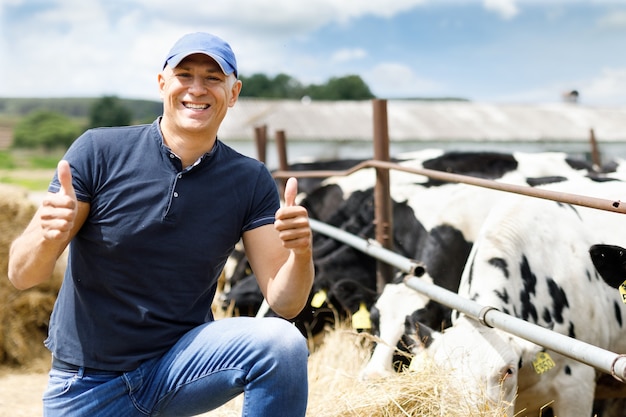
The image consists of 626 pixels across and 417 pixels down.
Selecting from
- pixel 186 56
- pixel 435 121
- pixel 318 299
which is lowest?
pixel 435 121

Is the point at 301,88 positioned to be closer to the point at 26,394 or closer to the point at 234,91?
the point at 26,394

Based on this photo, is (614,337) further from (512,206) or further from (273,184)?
(273,184)

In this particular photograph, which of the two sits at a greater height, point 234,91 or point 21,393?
point 234,91

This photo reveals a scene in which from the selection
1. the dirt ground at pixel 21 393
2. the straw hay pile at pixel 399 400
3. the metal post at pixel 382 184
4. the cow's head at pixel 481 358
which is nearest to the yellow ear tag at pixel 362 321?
the metal post at pixel 382 184

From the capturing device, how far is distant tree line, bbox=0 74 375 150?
6794cm

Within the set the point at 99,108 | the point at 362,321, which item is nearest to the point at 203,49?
the point at 362,321

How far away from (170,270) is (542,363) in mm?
2081

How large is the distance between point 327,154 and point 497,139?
7.22m

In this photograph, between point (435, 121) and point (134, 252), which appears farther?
point (435, 121)

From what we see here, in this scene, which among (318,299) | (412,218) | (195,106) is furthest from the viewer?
(412,218)

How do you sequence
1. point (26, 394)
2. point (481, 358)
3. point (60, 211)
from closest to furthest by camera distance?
point (60, 211) < point (481, 358) < point (26, 394)

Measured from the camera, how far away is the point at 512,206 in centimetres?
457

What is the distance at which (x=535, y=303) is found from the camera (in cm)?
416

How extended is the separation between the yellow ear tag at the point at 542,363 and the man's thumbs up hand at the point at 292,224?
188 centimetres
